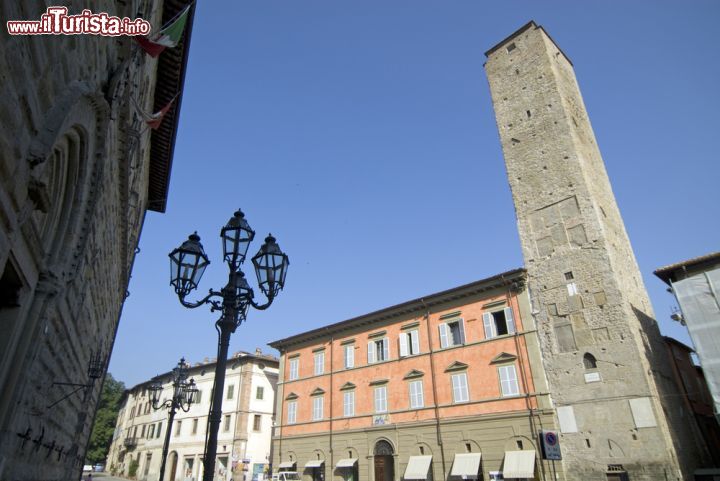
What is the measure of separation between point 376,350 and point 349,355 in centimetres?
216

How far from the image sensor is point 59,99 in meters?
4.00

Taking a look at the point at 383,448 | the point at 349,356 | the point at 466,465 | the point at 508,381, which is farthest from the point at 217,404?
the point at 349,356

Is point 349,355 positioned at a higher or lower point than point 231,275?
higher

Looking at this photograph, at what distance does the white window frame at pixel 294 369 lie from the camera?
102 feet

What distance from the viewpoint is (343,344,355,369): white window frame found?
28000mm

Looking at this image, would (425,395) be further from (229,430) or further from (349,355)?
(229,430)

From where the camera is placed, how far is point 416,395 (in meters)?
24.1

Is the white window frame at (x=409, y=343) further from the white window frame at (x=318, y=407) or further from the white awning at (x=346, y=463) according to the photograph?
the white window frame at (x=318, y=407)

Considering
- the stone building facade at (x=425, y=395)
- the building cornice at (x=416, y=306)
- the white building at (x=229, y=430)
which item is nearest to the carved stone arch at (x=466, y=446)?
the stone building facade at (x=425, y=395)

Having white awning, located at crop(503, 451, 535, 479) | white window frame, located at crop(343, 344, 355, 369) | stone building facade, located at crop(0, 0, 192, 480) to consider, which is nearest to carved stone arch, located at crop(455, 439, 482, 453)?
white awning, located at crop(503, 451, 535, 479)

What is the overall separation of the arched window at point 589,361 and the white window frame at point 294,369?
18269 mm

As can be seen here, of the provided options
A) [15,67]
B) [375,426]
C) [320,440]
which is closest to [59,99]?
[15,67]

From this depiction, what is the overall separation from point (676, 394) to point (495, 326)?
321 inches

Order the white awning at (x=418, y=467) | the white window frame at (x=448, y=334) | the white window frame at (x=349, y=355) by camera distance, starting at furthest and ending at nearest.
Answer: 1. the white window frame at (x=349, y=355)
2. the white window frame at (x=448, y=334)
3. the white awning at (x=418, y=467)
